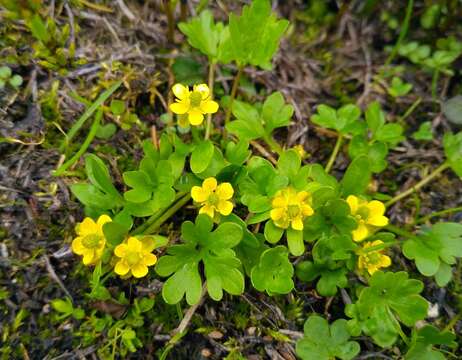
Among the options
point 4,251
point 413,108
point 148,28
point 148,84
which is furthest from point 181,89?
point 413,108

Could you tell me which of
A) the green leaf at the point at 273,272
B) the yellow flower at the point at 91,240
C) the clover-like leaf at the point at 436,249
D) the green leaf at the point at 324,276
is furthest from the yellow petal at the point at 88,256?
the clover-like leaf at the point at 436,249

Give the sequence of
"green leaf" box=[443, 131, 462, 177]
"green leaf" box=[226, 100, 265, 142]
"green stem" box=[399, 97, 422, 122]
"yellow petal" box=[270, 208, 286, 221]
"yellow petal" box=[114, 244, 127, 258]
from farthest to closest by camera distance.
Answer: "green stem" box=[399, 97, 422, 122], "green leaf" box=[443, 131, 462, 177], "green leaf" box=[226, 100, 265, 142], "yellow petal" box=[270, 208, 286, 221], "yellow petal" box=[114, 244, 127, 258]

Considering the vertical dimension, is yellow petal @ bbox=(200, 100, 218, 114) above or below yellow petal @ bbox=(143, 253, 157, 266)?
above

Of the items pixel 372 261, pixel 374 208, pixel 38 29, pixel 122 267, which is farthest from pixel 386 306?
pixel 38 29

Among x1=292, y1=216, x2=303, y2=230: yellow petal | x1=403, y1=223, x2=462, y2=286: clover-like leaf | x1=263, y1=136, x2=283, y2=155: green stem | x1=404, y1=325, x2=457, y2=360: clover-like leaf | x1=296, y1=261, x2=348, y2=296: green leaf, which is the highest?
x1=263, y1=136, x2=283, y2=155: green stem

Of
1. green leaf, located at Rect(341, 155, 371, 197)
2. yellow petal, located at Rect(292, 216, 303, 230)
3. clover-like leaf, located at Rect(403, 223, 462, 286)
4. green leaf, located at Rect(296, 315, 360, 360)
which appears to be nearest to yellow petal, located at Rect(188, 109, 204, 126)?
yellow petal, located at Rect(292, 216, 303, 230)

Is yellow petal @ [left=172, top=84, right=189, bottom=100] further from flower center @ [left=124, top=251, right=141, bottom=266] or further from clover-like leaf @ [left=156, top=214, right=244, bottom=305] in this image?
flower center @ [left=124, top=251, right=141, bottom=266]

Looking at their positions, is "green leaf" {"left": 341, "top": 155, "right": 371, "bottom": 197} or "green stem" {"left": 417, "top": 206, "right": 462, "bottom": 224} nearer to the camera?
"green leaf" {"left": 341, "top": 155, "right": 371, "bottom": 197}

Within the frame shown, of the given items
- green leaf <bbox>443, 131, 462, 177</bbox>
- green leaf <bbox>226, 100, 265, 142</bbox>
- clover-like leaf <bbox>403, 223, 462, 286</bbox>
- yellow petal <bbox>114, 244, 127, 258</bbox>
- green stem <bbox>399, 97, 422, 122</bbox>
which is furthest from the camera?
green stem <bbox>399, 97, 422, 122</bbox>
